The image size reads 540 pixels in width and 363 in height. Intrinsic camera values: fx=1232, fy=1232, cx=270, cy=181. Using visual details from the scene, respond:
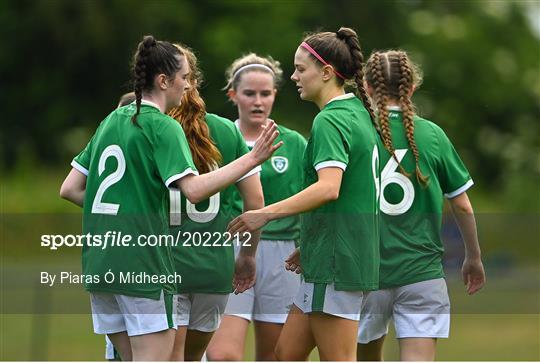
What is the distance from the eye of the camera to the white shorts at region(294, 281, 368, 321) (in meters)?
5.53

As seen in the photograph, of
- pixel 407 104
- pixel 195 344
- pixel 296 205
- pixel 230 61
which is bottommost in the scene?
pixel 195 344

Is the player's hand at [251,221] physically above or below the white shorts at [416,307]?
above

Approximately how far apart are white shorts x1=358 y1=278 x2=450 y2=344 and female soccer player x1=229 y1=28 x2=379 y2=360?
53cm

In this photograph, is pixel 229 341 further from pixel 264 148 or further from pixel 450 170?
pixel 264 148

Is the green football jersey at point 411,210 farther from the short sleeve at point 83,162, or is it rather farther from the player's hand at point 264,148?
the short sleeve at point 83,162

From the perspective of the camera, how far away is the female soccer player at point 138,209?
A: 5320mm

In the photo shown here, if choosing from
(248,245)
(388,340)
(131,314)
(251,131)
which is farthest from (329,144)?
(388,340)

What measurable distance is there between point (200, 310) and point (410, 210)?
1.16 meters

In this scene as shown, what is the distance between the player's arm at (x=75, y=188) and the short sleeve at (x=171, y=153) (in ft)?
2.22

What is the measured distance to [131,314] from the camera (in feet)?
17.6

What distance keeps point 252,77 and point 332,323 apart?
2348 mm

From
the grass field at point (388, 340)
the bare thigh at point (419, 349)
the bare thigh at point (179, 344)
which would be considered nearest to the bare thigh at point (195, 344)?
the bare thigh at point (179, 344)

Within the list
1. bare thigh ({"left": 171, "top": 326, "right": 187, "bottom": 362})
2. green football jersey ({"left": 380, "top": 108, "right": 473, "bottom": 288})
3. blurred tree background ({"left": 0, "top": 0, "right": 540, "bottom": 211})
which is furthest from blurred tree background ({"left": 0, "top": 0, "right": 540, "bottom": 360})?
bare thigh ({"left": 171, "top": 326, "right": 187, "bottom": 362})

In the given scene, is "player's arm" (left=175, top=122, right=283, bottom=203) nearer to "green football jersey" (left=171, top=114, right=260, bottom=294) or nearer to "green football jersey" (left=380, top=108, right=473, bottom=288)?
"green football jersey" (left=171, top=114, right=260, bottom=294)
